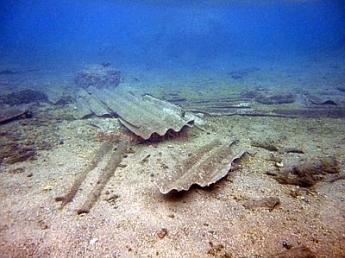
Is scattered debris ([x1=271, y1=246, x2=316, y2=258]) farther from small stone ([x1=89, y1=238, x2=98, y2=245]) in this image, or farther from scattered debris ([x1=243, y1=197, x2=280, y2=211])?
small stone ([x1=89, y1=238, x2=98, y2=245])

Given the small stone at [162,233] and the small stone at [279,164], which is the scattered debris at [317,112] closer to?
the small stone at [279,164]

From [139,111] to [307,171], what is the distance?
5723 millimetres

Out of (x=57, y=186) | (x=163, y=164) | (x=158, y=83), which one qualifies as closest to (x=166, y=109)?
(x=163, y=164)

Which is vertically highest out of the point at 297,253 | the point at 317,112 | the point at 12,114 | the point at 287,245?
the point at 297,253

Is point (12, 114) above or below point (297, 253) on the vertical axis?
below

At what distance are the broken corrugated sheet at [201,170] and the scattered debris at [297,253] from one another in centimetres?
192

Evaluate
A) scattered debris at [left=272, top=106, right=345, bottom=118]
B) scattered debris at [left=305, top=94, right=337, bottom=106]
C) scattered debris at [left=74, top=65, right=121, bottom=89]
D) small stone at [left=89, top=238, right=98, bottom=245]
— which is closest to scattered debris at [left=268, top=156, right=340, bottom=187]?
small stone at [left=89, top=238, right=98, bottom=245]

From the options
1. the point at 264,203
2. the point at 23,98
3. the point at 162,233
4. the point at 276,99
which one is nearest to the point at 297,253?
the point at 264,203

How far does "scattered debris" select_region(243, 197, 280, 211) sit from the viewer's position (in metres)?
5.04

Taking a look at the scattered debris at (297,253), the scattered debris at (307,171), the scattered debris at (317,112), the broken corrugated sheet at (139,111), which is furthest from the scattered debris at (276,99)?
the scattered debris at (297,253)

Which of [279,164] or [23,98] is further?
[23,98]

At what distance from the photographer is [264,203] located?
511cm

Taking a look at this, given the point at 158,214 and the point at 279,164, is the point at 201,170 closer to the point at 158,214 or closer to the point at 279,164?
the point at 158,214

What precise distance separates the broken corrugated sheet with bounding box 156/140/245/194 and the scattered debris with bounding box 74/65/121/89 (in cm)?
1220
